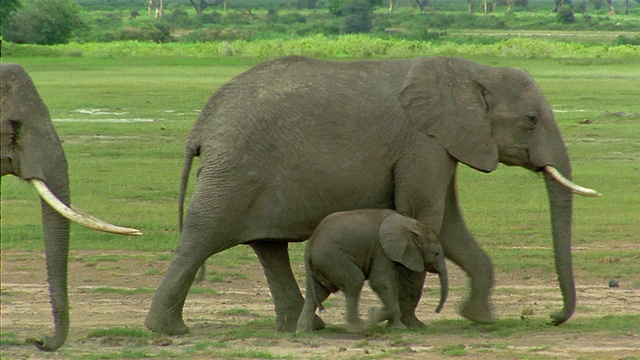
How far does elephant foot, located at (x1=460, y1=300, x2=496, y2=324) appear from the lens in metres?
9.62

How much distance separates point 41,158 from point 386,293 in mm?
2586

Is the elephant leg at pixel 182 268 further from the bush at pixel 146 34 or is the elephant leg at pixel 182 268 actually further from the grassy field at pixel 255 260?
the bush at pixel 146 34

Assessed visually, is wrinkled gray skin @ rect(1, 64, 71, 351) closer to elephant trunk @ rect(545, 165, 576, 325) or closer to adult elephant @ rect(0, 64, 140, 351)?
adult elephant @ rect(0, 64, 140, 351)

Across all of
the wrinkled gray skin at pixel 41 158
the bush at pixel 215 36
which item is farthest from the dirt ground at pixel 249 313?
the bush at pixel 215 36

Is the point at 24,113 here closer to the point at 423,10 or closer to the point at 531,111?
the point at 531,111

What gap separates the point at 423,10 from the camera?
320 feet

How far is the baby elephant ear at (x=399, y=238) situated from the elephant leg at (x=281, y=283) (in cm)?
100

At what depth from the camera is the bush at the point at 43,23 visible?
52.6 metres

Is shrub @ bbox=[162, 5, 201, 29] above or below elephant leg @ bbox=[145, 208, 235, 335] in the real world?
below

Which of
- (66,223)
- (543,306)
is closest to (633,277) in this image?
(543,306)

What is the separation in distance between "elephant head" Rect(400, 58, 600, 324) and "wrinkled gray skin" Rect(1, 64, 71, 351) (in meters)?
2.79

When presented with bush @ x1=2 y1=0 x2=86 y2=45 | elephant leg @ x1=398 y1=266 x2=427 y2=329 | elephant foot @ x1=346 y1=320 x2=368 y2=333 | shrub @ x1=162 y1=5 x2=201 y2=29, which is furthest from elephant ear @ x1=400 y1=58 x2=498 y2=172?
shrub @ x1=162 y1=5 x2=201 y2=29

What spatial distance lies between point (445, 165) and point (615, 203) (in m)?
6.99

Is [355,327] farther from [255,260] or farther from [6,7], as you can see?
[6,7]
